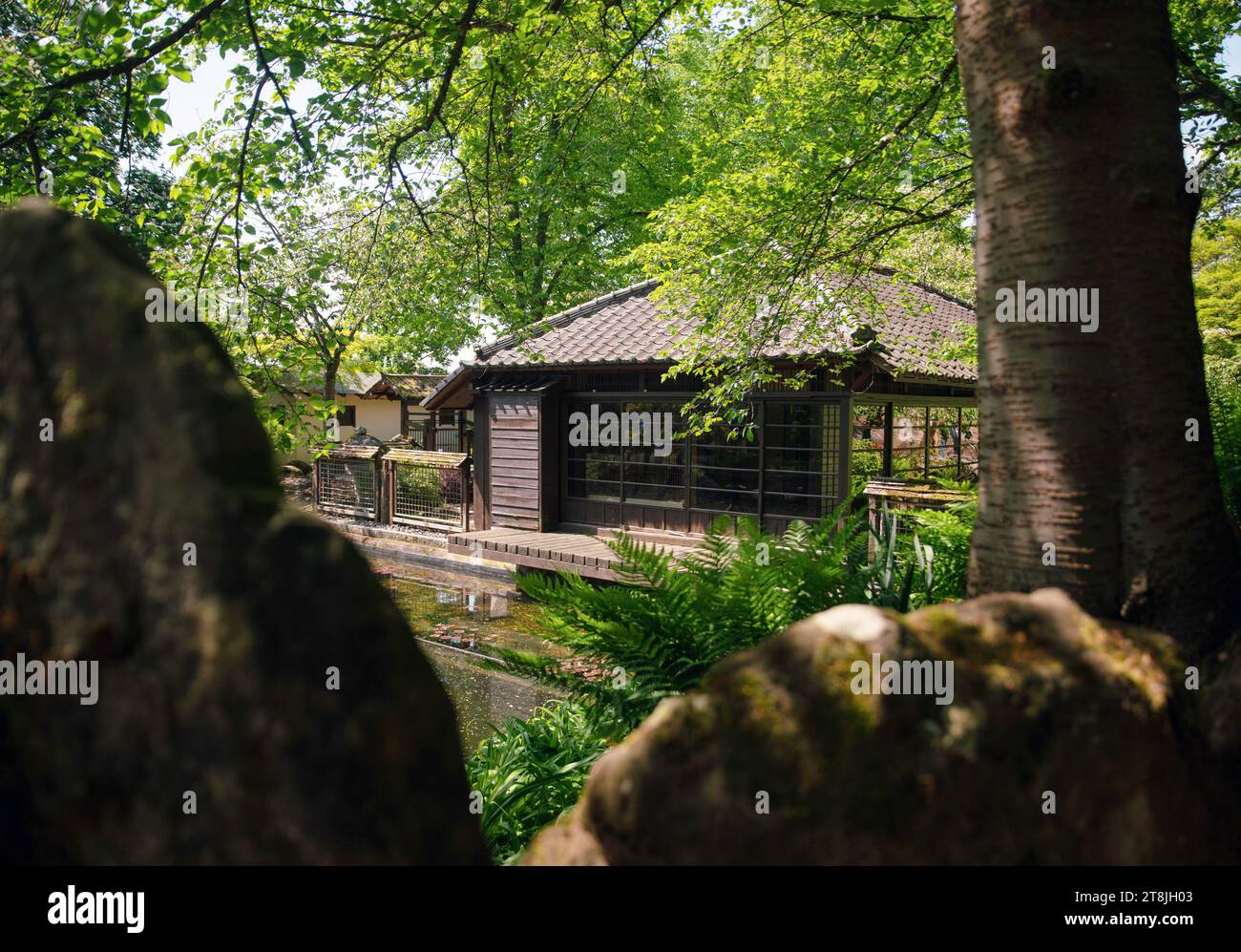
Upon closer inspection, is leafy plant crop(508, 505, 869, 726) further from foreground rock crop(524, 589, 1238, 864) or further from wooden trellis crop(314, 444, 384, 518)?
wooden trellis crop(314, 444, 384, 518)

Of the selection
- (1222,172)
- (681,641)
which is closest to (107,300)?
(681,641)

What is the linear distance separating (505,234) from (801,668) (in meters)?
6.34

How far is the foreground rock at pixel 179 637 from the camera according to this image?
4.18 feet

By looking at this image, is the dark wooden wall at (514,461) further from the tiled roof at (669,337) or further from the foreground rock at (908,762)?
the foreground rock at (908,762)

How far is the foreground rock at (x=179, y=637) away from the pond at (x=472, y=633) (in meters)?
4.57

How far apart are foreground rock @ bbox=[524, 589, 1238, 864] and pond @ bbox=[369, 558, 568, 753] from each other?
451 centimetres

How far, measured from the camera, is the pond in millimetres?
8922

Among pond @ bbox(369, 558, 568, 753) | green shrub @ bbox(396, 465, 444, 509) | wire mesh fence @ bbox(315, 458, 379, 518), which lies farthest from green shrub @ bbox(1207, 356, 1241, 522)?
wire mesh fence @ bbox(315, 458, 379, 518)

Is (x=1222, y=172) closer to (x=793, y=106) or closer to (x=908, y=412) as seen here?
(x=793, y=106)

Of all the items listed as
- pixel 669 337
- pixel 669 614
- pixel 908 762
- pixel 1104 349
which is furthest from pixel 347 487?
pixel 908 762

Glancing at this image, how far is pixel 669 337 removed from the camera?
48.1 ft

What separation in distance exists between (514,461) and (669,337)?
4.25m

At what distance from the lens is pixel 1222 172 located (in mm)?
9508
